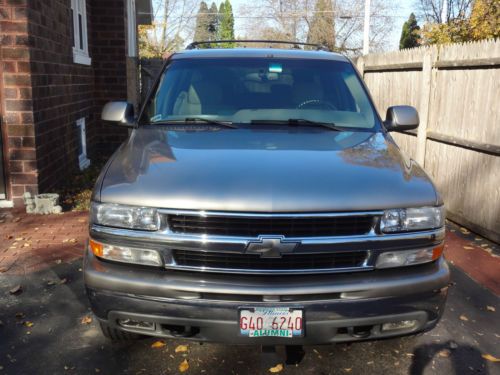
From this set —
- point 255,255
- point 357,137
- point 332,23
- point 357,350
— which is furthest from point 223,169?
point 332,23

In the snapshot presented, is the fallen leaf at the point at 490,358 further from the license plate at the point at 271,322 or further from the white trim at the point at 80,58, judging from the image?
the white trim at the point at 80,58

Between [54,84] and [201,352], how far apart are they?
5.27 meters

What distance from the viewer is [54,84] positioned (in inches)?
295

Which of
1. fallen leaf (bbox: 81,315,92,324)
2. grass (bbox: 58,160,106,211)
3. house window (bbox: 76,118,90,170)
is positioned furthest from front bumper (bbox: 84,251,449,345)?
house window (bbox: 76,118,90,170)

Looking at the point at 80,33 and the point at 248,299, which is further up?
the point at 80,33

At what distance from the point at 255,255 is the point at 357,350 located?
1299 millimetres

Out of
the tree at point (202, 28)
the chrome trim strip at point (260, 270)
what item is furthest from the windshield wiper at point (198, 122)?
the tree at point (202, 28)

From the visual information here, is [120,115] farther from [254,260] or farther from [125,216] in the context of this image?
[254,260]

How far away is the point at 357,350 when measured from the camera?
141 inches

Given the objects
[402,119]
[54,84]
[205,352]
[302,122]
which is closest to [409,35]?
[54,84]

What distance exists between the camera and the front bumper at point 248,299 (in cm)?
273

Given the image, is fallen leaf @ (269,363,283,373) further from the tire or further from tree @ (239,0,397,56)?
tree @ (239,0,397,56)

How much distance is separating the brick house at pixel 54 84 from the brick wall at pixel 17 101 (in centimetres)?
1

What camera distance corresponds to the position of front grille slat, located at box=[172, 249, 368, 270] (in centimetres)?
279
